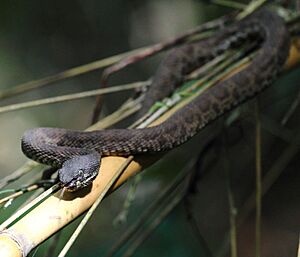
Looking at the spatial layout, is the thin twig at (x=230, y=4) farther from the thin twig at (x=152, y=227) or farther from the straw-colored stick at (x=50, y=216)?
the straw-colored stick at (x=50, y=216)

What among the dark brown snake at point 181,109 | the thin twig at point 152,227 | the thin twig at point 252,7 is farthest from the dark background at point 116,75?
the thin twig at point 152,227

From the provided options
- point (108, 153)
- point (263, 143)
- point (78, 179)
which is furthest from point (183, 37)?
point (263, 143)

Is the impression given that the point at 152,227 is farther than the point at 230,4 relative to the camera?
No

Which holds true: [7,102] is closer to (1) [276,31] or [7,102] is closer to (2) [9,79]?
(2) [9,79]

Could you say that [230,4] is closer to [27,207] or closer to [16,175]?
[16,175]

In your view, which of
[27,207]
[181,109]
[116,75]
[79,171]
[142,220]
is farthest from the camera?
[116,75]

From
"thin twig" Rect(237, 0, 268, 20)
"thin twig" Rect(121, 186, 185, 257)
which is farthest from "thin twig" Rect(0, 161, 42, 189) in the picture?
"thin twig" Rect(237, 0, 268, 20)

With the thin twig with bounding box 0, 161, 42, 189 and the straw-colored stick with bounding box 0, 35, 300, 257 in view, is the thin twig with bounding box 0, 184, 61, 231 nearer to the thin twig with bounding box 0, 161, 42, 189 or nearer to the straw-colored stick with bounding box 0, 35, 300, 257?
the straw-colored stick with bounding box 0, 35, 300, 257

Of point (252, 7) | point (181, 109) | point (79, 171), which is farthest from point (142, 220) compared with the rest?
point (252, 7)
